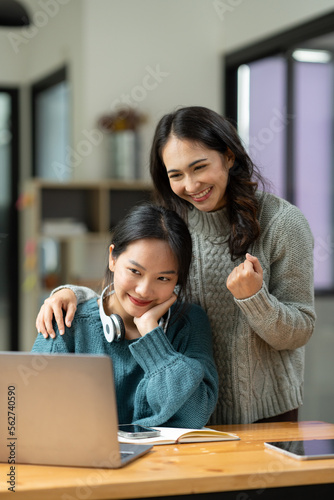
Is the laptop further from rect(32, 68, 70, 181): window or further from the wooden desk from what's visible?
rect(32, 68, 70, 181): window

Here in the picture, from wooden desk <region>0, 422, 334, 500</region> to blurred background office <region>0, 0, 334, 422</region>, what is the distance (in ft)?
11.0

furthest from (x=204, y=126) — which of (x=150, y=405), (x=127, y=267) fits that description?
(x=150, y=405)

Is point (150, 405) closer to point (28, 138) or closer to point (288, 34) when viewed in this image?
point (288, 34)

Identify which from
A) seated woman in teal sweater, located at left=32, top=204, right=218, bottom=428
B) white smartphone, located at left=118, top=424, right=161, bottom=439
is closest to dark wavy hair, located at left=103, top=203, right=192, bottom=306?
seated woman in teal sweater, located at left=32, top=204, right=218, bottom=428

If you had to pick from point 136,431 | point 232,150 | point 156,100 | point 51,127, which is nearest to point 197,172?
point 232,150

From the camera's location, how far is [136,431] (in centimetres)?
165

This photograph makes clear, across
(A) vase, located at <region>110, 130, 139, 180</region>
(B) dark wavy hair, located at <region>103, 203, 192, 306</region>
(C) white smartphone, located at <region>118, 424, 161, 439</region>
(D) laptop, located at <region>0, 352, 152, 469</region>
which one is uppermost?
(A) vase, located at <region>110, 130, 139, 180</region>

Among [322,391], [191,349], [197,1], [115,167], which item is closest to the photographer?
[191,349]

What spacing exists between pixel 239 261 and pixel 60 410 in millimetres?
785

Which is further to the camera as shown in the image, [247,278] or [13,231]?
[13,231]

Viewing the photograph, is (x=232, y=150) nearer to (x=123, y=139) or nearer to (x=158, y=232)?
(x=158, y=232)

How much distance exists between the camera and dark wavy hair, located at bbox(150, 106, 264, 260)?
1.94 meters

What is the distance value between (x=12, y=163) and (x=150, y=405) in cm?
505

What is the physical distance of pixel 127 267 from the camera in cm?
180
